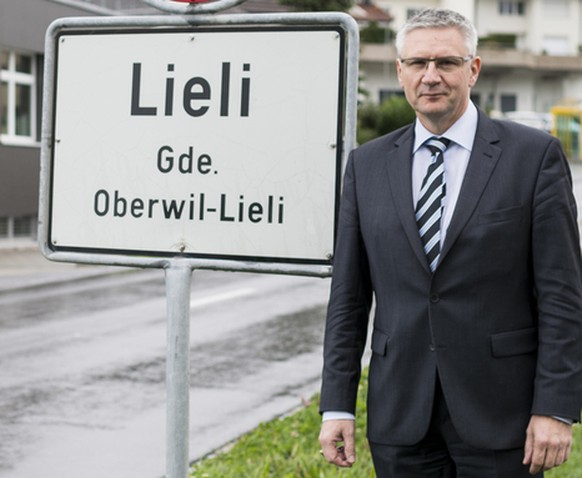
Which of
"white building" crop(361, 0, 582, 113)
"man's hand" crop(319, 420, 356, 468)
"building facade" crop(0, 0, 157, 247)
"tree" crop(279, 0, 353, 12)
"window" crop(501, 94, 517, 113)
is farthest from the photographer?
"window" crop(501, 94, 517, 113)

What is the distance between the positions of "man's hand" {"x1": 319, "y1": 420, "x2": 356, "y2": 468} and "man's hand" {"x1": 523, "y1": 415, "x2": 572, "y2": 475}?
0.48m

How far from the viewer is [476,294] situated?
123 inches

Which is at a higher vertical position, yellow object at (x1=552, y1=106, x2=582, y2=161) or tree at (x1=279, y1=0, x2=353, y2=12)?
tree at (x1=279, y1=0, x2=353, y2=12)

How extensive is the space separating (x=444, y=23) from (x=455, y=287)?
0.71 m

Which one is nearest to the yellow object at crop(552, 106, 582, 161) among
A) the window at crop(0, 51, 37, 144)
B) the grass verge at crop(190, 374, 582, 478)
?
the window at crop(0, 51, 37, 144)

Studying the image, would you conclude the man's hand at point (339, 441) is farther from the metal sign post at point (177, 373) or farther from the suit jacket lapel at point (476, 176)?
the suit jacket lapel at point (476, 176)

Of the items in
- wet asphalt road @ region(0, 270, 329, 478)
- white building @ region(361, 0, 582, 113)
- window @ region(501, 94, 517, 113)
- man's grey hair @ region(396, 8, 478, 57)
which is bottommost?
wet asphalt road @ region(0, 270, 329, 478)

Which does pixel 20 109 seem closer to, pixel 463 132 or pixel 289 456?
pixel 289 456

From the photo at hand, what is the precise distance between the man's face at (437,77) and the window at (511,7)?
81.1m

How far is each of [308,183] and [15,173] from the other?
906 inches

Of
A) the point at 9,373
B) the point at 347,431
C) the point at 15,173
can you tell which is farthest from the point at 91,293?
the point at 347,431

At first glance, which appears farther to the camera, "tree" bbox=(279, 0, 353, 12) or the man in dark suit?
"tree" bbox=(279, 0, 353, 12)

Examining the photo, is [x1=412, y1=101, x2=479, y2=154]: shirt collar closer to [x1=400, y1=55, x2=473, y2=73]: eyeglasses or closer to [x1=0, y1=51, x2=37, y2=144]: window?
[x1=400, y1=55, x2=473, y2=73]: eyeglasses

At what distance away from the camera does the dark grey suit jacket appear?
10.2 feet
